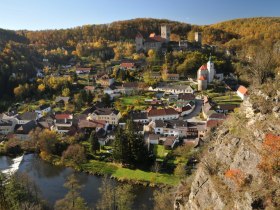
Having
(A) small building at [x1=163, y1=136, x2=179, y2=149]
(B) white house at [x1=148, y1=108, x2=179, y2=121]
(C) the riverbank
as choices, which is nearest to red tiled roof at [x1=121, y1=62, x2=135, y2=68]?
(B) white house at [x1=148, y1=108, x2=179, y2=121]

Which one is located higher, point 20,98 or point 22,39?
point 22,39

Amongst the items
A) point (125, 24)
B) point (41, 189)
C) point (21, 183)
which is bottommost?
point (41, 189)

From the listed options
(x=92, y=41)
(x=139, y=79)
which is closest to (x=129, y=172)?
(x=139, y=79)

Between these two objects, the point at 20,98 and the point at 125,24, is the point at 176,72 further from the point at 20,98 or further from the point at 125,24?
the point at 125,24

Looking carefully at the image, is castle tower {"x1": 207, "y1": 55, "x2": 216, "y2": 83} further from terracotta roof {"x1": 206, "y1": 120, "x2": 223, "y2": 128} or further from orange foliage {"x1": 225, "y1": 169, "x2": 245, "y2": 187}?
orange foliage {"x1": 225, "y1": 169, "x2": 245, "y2": 187}

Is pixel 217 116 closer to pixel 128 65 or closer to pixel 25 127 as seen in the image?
pixel 25 127

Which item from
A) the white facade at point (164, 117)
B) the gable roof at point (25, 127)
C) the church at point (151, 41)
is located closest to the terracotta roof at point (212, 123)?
the white facade at point (164, 117)

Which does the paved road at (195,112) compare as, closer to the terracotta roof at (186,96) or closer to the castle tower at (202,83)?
the terracotta roof at (186,96)
